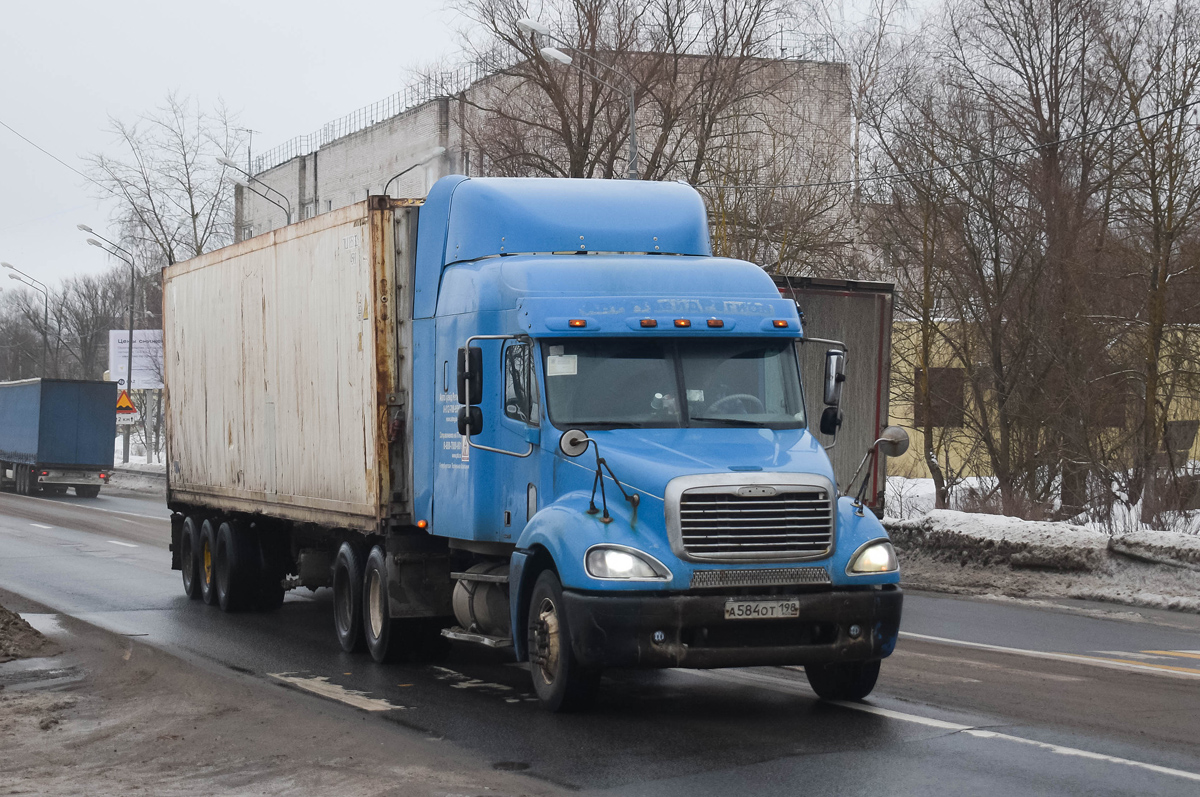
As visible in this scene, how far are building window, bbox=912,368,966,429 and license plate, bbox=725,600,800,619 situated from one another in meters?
20.3

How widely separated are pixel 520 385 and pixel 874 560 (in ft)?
8.50

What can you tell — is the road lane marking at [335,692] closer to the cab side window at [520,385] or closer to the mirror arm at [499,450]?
the mirror arm at [499,450]

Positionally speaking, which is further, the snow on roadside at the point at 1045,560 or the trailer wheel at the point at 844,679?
the snow on roadside at the point at 1045,560

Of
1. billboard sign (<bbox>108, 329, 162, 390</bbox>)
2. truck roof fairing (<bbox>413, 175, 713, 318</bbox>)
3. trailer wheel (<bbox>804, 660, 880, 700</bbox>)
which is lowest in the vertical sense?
trailer wheel (<bbox>804, 660, 880, 700</bbox>)

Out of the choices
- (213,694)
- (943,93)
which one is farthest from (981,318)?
(213,694)

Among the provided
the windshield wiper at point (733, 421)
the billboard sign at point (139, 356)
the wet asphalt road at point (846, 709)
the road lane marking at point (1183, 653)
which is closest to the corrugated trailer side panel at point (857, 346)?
the wet asphalt road at point (846, 709)

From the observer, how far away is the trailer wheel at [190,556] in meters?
16.8

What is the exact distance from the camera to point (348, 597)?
1243 cm

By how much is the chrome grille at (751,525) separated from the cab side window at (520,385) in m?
1.55

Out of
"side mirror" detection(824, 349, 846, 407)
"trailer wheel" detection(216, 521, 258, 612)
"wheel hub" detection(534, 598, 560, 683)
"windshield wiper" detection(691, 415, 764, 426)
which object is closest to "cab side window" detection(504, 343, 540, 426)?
"windshield wiper" detection(691, 415, 764, 426)

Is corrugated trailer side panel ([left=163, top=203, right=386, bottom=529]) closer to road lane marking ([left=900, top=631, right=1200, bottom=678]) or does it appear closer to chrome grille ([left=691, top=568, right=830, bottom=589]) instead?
chrome grille ([left=691, top=568, right=830, bottom=589])

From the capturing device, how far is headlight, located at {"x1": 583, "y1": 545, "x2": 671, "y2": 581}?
8.42 m

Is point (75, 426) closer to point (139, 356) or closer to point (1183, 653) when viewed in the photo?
point (139, 356)

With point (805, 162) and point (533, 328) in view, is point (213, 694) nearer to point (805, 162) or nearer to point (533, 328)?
point (533, 328)
